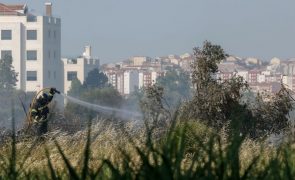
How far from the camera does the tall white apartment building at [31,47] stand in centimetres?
17250

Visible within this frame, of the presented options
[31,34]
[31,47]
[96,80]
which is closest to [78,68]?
[31,34]

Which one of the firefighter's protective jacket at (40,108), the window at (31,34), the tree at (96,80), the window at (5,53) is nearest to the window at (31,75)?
the window at (5,53)

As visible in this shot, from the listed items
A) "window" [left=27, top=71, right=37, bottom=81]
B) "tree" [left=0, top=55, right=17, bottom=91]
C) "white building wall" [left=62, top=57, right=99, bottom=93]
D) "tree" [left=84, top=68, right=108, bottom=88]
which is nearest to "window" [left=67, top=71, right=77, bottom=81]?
"white building wall" [left=62, top=57, right=99, bottom=93]

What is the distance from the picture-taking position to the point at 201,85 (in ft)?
83.9

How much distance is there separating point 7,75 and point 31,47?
21304 millimetres

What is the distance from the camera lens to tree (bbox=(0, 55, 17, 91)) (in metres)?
150

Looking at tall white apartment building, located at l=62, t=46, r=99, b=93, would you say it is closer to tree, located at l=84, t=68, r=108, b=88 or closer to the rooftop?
tree, located at l=84, t=68, r=108, b=88

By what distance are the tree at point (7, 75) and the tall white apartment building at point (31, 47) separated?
7.73m

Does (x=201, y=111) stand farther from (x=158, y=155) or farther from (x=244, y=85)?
(x=158, y=155)

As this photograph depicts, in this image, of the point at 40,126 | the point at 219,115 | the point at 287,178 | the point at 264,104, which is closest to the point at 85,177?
the point at 287,178

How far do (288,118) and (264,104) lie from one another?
1.90ft

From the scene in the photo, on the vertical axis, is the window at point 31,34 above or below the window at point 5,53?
above

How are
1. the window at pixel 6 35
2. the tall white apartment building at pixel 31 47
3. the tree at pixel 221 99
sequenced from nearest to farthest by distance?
1. the tree at pixel 221 99
2. the tall white apartment building at pixel 31 47
3. the window at pixel 6 35

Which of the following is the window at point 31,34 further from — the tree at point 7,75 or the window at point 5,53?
the tree at point 7,75
